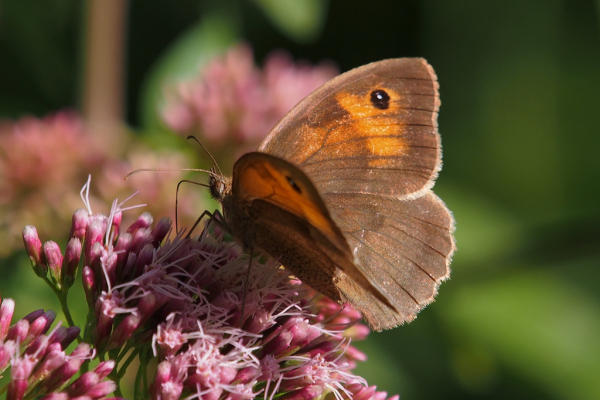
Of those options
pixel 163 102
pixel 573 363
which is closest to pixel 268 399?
pixel 163 102

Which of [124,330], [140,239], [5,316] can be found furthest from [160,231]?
[5,316]

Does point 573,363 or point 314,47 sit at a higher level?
A: point 314,47

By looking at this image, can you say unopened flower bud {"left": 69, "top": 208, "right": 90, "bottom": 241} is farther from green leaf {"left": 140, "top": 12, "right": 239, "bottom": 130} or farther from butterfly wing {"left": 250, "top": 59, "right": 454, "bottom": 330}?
green leaf {"left": 140, "top": 12, "right": 239, "bottom": 130}

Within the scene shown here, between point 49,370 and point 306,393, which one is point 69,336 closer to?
point 49,370

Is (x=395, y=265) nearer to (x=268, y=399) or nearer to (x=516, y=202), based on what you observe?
(x=268, y=399)

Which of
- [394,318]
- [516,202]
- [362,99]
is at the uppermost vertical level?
[362,99]

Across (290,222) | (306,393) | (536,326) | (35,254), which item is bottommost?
(536,326)

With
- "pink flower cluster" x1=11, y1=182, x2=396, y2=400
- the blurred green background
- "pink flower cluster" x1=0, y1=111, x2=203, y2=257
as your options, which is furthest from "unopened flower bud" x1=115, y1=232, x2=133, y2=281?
the blurred green background
